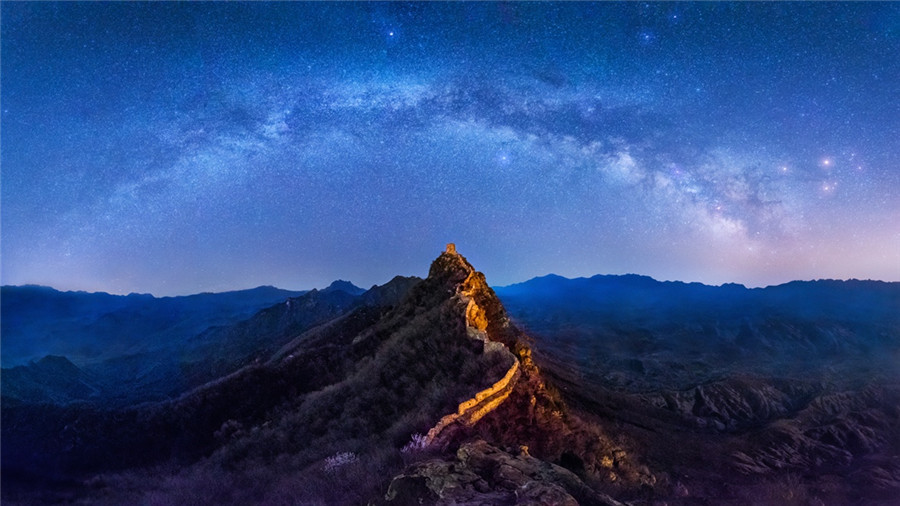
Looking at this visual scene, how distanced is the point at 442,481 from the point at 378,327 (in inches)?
1168

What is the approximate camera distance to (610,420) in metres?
39.7

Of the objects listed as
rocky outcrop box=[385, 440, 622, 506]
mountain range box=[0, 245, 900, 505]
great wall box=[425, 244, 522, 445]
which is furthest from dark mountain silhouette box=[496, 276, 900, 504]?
rocky outcrop box=[385, 440, 622, 506]

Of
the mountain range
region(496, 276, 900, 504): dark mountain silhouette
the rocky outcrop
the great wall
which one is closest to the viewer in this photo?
the rocky outcrop

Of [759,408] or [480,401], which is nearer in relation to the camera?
[480,401]

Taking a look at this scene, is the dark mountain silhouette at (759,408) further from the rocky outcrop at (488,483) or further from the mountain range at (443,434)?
the rocky outcrop at (488,483)

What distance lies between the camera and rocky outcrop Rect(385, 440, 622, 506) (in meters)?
9.95

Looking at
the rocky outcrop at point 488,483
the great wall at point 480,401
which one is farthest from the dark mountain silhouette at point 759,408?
the rocky outcrop at point 488,483

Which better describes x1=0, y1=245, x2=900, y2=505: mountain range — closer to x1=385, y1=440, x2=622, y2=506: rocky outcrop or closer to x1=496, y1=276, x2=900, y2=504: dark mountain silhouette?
x1=385, y1=440, x2=622, y2=506: rocky outcrop

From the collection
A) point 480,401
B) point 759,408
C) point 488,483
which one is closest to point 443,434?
point 480,401

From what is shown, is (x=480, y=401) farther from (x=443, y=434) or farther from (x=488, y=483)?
(x=488, y=483)

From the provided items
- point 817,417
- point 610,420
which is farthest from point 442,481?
point 817,417

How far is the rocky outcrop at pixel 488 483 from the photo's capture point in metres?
9.95

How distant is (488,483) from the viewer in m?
11.2

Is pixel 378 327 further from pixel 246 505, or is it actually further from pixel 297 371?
pixel 246 505
